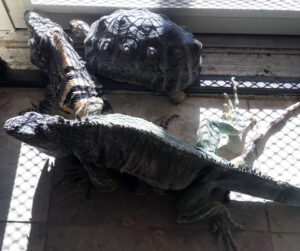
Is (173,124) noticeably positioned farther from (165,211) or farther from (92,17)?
(92,17)

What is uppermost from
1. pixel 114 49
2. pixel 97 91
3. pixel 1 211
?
pixel 114 49

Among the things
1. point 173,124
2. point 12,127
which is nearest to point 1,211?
point 12,127

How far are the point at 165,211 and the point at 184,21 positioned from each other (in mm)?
1606

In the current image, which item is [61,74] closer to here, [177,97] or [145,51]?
[145,51]

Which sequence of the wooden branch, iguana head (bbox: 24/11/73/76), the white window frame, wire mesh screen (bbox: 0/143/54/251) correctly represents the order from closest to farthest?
wire mesh screen (bbox: 0/143/54/251)
the wooden branch
iguana head (bbox: 24/11/73/76)
the white window frame

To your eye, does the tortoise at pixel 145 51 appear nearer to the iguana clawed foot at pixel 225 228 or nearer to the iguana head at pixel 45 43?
the iguana head at pixel 45 43

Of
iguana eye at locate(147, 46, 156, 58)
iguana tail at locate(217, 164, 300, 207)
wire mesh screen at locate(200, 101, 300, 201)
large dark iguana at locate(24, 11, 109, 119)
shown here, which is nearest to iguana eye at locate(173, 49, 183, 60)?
iguana eye at locate(147, 46, 156, 58)

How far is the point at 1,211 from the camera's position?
228cm

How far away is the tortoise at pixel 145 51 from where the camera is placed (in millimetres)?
2547

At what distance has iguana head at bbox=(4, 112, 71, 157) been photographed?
2072mm

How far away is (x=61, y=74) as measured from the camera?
2.64 meters

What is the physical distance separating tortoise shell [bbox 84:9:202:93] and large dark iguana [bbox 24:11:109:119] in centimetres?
15

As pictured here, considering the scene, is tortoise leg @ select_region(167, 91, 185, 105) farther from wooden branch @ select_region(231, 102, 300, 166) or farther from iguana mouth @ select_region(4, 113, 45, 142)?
iguana mouth @ select_region(4, 113, 45, 142)

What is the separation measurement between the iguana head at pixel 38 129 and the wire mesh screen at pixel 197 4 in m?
1.29
